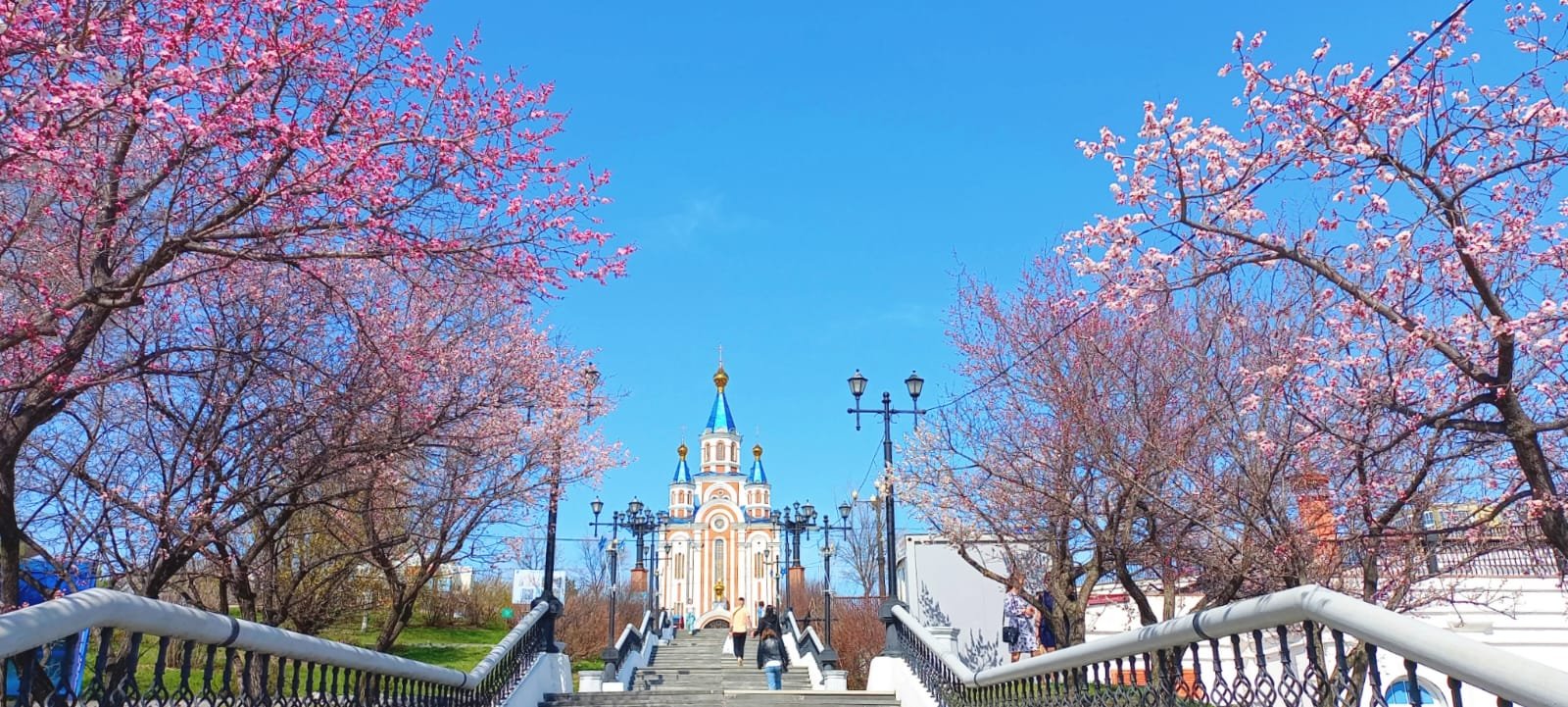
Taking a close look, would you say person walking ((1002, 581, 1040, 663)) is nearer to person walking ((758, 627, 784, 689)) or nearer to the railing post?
person walking ((758, 627, 784, 689))

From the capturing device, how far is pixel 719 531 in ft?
274

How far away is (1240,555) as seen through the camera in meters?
9.61

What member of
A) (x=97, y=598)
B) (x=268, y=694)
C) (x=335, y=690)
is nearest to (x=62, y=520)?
(x=335, y=690)

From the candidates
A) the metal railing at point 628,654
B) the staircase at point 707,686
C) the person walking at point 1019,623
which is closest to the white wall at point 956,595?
the person walking at point 1019,623

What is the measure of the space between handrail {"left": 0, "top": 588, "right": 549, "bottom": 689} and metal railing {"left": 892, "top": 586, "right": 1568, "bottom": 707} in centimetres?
379

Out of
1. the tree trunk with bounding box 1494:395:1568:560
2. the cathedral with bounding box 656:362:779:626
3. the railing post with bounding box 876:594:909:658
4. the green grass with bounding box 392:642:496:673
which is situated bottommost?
the green grass with bounding box 392:642:496:673

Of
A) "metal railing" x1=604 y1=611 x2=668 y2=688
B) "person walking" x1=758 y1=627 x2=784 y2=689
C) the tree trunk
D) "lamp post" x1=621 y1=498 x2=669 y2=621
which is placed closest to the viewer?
the tree trunk

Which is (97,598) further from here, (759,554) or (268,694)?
(759,554)

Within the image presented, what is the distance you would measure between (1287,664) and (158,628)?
3.88 m

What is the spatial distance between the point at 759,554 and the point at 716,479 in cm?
751

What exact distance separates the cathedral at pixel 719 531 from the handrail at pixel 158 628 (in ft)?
242

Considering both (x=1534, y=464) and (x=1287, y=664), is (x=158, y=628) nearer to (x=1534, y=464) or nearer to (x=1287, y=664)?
(x=1287, y=664)

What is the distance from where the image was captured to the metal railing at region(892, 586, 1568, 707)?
2.66 m

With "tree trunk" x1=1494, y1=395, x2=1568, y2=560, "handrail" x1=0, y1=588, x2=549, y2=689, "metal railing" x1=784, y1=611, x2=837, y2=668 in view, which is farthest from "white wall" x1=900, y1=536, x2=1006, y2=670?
"handrail" x1=0, y1=588, x2=549, y2=689
